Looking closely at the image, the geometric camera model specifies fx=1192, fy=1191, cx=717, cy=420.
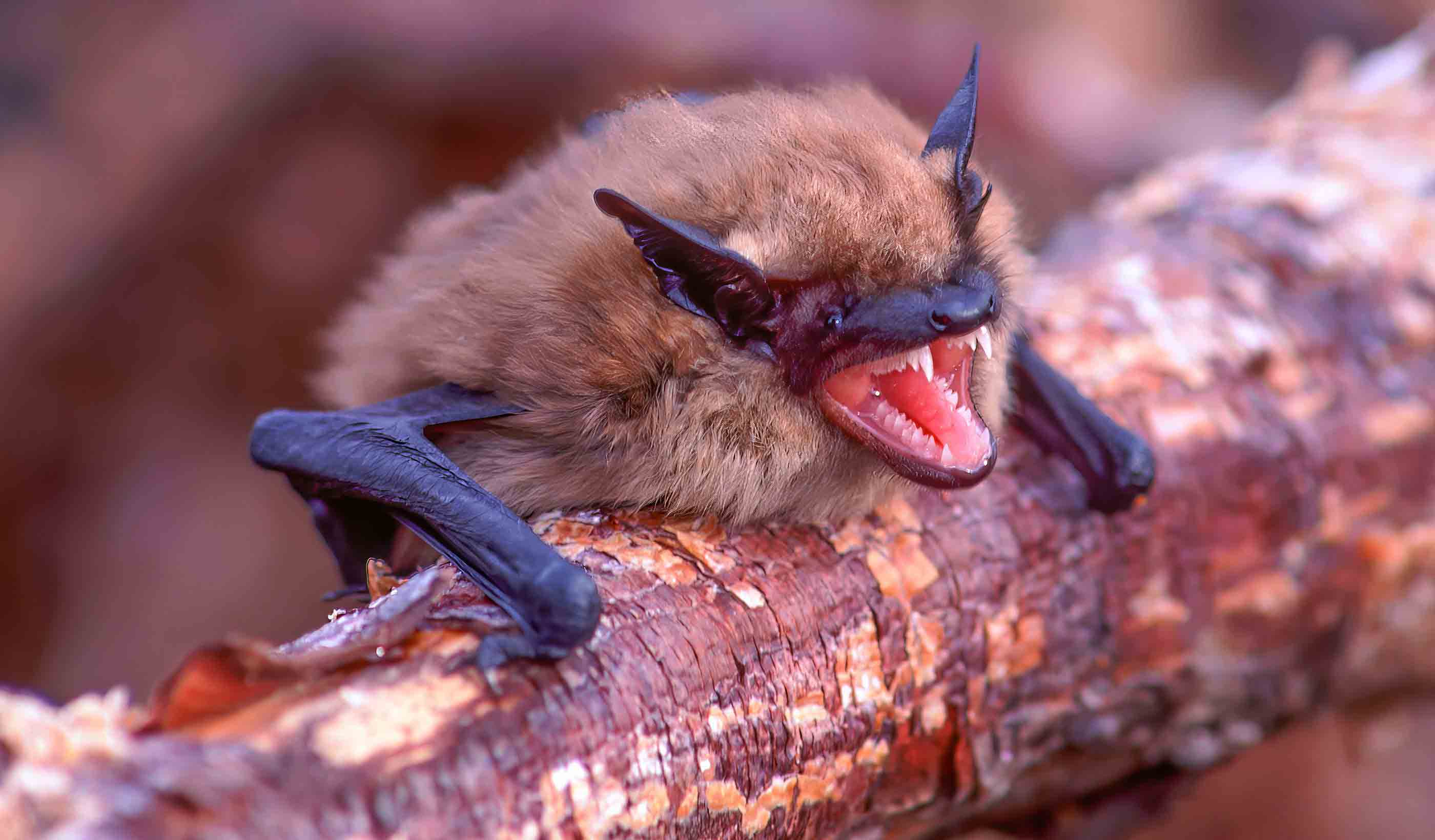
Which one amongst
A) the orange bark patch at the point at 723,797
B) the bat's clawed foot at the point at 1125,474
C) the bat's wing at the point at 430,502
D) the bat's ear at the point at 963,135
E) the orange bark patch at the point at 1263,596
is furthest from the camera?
the orange bark patch at the point at 1263,596

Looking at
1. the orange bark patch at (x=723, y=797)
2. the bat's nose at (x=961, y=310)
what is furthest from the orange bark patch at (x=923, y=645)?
the bat's nose at (x=961, y=310)

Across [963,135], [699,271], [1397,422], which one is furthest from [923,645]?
[1397,422]

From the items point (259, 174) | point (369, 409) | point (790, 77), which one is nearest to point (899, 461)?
point (369, 409)

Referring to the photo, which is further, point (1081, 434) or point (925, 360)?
point (1081, 434)

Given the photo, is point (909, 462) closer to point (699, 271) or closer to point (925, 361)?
point (925, 361)

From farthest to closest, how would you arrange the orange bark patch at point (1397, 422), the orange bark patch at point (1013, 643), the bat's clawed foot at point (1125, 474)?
the orange bark patch at point (1397, 422)
the bat's clawed foot at point (1125, 474)
the orange bark patch at point (1013, 643)

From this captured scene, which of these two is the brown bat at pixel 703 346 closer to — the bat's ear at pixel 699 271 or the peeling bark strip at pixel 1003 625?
the bat's ear at pixel 699 271

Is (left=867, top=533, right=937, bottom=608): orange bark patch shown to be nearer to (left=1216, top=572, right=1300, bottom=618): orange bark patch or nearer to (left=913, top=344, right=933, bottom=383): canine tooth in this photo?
(left=913, top=344, right=933, bottom=383): canine tooth
